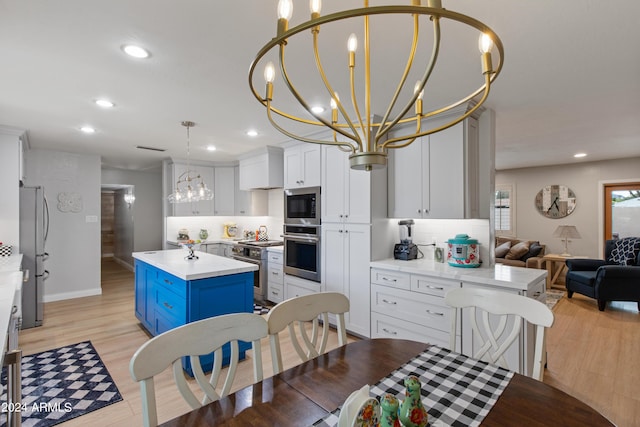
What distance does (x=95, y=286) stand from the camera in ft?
17.5

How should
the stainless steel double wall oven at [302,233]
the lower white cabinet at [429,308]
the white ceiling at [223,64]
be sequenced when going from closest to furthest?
1. the white ceiling at [223,64]
2. the lower white cabinet at [429,308]
3. the stainless steel double wall oven at [302,233]

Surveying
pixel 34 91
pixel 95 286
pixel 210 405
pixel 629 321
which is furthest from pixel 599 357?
pixel 95 286

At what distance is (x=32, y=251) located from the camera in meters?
3.82

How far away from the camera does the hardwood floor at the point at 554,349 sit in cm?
228

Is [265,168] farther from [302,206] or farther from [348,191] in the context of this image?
[348,191]

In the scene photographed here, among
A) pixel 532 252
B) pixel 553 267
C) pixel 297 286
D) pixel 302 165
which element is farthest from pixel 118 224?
pixel 553 267

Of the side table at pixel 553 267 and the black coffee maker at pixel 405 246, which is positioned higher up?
the black coffee maker at pixel 405 246

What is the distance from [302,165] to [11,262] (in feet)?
10.4

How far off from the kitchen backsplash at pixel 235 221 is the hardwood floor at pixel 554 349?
4.91 feet

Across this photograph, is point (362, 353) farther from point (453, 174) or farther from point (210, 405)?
point (453, 174)

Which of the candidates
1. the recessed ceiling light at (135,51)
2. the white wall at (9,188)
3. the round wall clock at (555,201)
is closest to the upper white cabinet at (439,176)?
the recessed ceiling light at (135,51)

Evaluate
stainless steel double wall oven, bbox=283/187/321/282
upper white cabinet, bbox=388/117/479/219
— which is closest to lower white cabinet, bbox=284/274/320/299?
stainless steel double wall oven, bbox=283/187/321/282

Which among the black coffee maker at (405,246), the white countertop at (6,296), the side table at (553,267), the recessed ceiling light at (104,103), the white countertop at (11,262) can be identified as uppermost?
the recessed ceiling light at (104,103)

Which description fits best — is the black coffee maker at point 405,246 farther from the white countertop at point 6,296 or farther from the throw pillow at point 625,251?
the throw pillow at point 625,251
